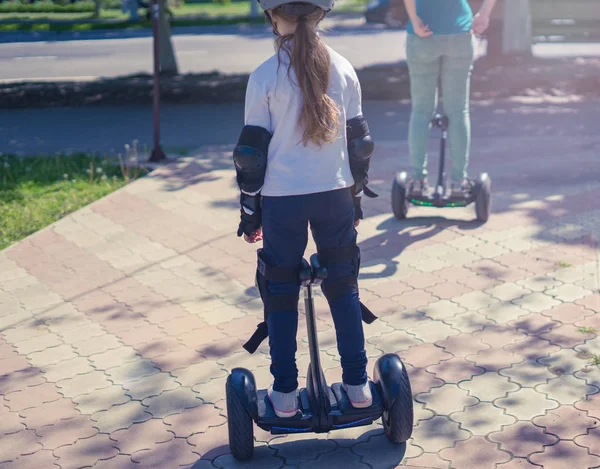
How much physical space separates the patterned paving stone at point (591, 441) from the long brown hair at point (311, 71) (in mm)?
1631

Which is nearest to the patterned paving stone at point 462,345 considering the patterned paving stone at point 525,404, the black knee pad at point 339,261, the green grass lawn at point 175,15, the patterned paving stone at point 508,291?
the patterned paving stone at point 525,404

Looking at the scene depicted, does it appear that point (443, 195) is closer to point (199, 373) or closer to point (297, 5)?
point (199, 373)

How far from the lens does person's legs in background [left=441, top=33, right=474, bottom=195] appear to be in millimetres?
6234

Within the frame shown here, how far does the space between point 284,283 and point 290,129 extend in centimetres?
60

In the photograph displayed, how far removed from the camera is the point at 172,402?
4.23m

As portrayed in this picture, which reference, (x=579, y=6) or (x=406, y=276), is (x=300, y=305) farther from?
(x=579, y=6)

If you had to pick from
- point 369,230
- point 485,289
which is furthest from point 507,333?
point 369,230

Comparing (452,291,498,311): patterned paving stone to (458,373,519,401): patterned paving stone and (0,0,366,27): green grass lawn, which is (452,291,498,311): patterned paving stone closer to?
(458,373,519,401): patterned paving stone

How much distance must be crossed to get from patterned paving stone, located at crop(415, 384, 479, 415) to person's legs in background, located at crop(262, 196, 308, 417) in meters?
0.78

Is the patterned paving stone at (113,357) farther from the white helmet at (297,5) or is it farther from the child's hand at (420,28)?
the child's hand at (420,28)

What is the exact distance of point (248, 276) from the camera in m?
5.82

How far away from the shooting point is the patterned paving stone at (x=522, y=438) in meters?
3.68

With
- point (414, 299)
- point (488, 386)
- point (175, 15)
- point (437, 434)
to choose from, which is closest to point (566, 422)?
point (488, 386)

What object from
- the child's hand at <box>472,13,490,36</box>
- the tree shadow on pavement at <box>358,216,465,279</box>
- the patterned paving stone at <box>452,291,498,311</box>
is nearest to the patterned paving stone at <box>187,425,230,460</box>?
the patterned paving stone at <box>452,291,498,311</box>
